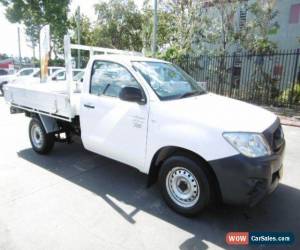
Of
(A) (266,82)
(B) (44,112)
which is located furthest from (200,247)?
(A) (266,82)

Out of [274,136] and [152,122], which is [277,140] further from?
[152,122]

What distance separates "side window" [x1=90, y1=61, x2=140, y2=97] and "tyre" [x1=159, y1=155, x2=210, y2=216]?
1201 millimetres

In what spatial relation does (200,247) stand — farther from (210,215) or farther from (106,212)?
(106,212)

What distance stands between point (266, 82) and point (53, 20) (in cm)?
1796

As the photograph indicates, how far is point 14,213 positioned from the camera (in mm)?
3203

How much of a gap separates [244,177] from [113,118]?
1.91 meters

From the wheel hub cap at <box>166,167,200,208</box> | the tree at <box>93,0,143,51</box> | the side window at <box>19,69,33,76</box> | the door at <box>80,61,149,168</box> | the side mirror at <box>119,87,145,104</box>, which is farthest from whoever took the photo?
the tree at <box>93,0,143,51</box>

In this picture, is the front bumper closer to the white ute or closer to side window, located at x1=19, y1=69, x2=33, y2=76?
the white ute

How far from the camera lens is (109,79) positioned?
12.7ft

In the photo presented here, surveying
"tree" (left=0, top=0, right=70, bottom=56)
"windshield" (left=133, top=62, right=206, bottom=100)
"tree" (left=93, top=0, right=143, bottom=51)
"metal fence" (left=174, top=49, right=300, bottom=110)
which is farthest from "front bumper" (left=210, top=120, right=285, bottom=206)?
→ "tree" (left=93, top=0, right=143, bottom=51)

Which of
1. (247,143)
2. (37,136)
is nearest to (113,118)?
(247,143)

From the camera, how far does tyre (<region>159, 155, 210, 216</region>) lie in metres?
2.91

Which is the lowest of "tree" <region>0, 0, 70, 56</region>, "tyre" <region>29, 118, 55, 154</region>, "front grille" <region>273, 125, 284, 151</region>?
"tyre" <region>29, 118, 55, 154</region>

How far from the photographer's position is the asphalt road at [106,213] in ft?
9.02
